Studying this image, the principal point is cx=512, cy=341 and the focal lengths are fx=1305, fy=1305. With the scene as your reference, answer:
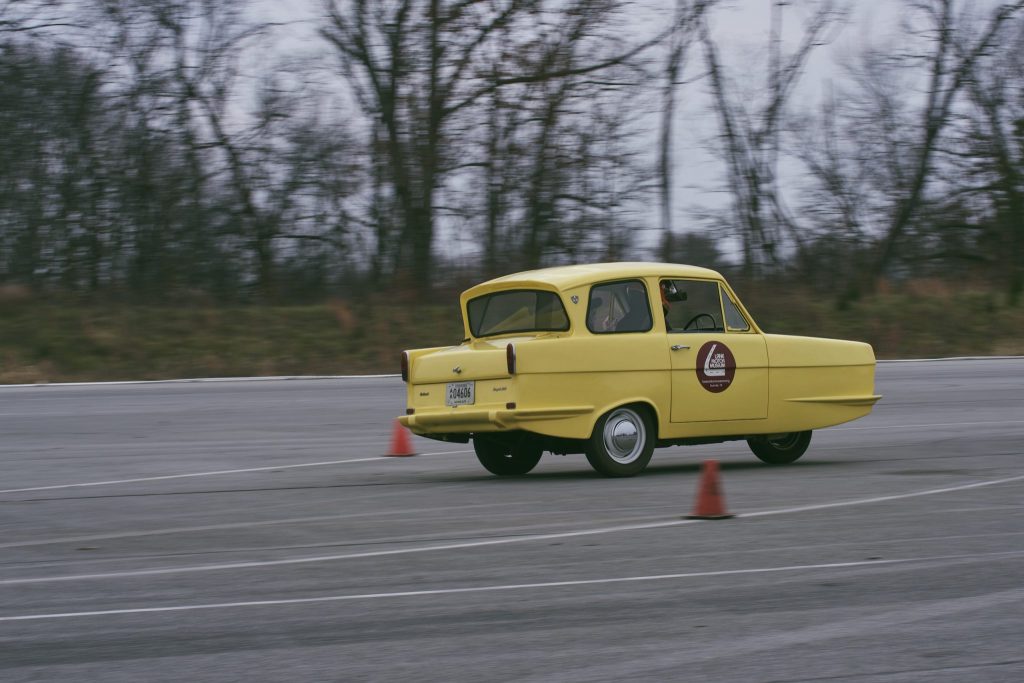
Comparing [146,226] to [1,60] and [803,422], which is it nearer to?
[1,60]

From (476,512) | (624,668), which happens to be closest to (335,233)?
(476,512)

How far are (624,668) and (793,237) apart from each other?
3107 centimetres

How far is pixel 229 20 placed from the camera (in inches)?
1232

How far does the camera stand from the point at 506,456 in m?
12.3

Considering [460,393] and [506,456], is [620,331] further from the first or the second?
[506,456]

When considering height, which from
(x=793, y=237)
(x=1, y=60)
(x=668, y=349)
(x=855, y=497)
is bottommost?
(x=855, y=497)

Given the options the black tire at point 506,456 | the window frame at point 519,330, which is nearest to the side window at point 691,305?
the window frame at point 519,330

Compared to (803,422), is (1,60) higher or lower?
higher

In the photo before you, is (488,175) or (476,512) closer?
(476,512)

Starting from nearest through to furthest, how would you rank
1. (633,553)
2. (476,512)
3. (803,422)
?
(633,553), (476,512), (803,422)

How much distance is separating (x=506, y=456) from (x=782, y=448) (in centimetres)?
280

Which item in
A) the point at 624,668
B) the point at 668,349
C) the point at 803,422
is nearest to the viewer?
the point at 624,668

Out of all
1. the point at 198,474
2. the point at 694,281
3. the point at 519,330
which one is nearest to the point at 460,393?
the point at 519,330

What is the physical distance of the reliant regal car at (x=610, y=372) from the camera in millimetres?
10938
